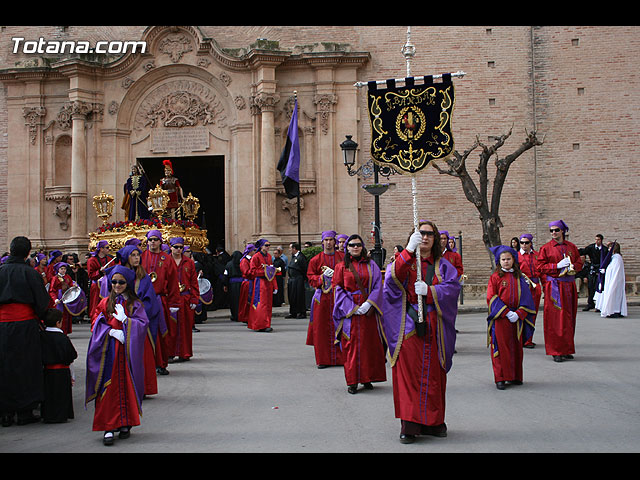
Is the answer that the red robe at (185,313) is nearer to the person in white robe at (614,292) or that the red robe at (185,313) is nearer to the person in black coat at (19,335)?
the person in black coat at (19,335)

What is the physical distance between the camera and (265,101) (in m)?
24.2

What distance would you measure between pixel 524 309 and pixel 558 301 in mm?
2150

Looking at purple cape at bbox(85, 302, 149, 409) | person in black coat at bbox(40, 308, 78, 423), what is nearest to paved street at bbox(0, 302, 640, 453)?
person in black coat at bbox(40, 308, 78, 423)

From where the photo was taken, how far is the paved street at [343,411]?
6766 mm

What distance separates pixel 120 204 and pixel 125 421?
19.2 meters

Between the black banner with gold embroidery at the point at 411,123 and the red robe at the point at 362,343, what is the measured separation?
2.17 metres

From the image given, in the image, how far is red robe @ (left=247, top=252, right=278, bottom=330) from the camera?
1606 cm

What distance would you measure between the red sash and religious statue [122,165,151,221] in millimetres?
15841

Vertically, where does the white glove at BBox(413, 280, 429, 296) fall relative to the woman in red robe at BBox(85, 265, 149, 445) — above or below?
above

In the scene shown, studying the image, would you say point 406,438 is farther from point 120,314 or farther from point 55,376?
point 55,376

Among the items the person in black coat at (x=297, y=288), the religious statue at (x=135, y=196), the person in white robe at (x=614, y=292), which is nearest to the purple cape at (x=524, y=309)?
the person in white robe at (x=614, y=292)

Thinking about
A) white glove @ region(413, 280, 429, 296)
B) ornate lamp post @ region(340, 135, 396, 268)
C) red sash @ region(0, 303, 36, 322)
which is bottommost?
red sash @ region(0, 303, 36, 322)

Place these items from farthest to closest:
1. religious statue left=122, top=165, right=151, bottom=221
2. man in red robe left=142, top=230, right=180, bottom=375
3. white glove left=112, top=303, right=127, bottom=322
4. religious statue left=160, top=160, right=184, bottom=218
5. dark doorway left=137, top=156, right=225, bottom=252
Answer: dark doorway left=137, top=156, right=225, bottom=252 < religious statue left=122, top=165, right=151, bottom=221 < religious statue left=160, top=160, right=184, bottom=218 < man in red robe left=142, top=230, right=180, bottom=375 < white glove left=112, top=303, right=127, bottom=322

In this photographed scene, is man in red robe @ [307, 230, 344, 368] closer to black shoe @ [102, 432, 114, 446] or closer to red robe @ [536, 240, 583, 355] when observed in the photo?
red robe @ [536, 240, 583, 355]
